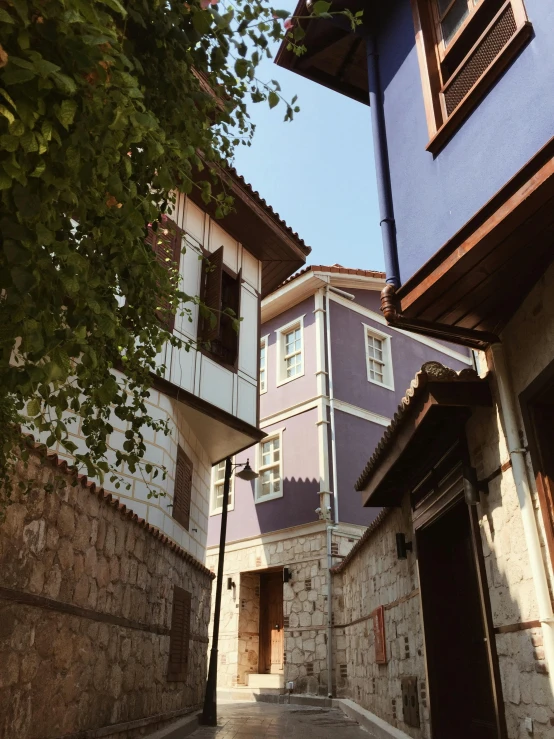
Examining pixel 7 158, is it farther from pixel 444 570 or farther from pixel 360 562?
pixel 360 562

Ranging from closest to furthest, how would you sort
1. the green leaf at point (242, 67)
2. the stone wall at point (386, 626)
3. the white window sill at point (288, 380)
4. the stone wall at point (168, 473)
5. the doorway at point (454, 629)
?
the green leaf at point (242, 67) < the doorway at point (454, 629) < the stone wall at point (386, 626) < the stone wall at point (168, 473) < the white window sill at point (288, 380)

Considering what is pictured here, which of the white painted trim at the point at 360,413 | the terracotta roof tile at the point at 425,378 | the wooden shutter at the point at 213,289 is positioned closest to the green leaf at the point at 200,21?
the terracotta roof tile at the point at 425,378

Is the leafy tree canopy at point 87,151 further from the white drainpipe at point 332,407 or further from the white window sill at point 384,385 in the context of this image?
the white window sill at point 384,385

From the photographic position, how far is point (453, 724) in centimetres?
593

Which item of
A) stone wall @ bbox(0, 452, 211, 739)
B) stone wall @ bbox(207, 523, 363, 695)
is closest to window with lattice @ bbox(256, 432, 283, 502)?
stone wall @ bbox(207, 523, 363, 695)

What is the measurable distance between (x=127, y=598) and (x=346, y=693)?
8.32 m

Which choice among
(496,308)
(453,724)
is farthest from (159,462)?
(496,308)

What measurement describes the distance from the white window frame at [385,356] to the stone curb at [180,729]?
10453mm

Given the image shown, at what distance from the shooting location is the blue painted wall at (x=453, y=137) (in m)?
4.14

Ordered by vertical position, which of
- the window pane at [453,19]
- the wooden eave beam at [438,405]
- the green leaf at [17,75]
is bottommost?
the green leaf at [17,75]

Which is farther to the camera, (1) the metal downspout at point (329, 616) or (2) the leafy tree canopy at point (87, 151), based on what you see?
(1) the metal downspout at point (329, 616)

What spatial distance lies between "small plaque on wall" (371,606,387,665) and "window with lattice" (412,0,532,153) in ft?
21.1

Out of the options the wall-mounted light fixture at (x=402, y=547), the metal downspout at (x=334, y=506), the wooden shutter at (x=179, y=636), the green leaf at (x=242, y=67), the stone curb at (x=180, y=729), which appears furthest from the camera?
the metal downspout at (x=334, y=506)

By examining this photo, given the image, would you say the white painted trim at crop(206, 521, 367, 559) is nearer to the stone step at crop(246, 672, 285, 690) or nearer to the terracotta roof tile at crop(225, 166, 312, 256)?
the stone step at crop(246, 672, 285, 690)
